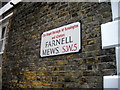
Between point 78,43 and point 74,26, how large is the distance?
333 mm

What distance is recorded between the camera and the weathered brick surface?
167 centimetres

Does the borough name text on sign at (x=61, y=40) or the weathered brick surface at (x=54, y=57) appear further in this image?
the borough name text on sign at (x=61, y=40)

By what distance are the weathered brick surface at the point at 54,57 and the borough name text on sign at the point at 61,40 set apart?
0.09 m

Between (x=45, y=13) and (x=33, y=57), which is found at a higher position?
(x=45, y=13)

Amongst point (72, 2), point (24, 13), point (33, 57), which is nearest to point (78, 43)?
point (72, 2)

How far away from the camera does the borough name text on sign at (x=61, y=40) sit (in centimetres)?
194

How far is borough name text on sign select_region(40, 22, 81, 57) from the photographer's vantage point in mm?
1940

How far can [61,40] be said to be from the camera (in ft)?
6.96

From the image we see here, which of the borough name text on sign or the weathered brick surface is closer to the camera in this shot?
the weathered brick surface

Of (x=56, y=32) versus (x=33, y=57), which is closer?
(x=56, y=32)

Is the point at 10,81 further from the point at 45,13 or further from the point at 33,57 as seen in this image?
the point at 45,13

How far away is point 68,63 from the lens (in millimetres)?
1945

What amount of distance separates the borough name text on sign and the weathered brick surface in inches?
3.5

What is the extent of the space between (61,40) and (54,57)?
349 millimetres
